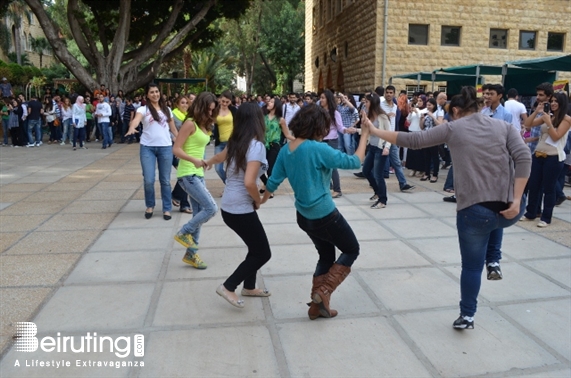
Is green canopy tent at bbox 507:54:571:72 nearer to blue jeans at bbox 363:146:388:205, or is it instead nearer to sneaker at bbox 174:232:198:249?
blue jeans at bbox 363:146:388:205

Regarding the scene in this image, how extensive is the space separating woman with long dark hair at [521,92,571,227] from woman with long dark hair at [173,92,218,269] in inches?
159

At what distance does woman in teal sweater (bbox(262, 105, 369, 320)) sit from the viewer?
3.40 m

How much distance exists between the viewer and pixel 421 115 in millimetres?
10648

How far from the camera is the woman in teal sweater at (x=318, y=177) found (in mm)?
3396

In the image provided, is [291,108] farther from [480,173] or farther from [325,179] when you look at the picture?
[480,173]

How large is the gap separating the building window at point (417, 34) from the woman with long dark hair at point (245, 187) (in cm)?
1926

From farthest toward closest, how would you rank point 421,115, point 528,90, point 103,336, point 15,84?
point 15,84 < point 528,90 < point 421,115 < point 103,336

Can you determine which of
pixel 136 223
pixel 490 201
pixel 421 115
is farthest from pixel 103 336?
pixel 421 115

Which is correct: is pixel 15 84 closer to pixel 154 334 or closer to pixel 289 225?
pixel 289 225

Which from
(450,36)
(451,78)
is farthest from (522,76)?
(450,36)

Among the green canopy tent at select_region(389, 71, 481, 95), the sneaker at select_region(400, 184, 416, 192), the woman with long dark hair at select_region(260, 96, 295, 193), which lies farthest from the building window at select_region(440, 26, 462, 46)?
the woman with long dark hair at select_region(260, 96, 295, 193)

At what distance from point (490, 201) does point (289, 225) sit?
3.59 metres

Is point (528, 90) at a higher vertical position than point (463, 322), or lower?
higher

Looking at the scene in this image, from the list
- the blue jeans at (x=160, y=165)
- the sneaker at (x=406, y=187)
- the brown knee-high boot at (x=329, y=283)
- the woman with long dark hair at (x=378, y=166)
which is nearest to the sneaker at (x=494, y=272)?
the brown knee-high boot at (x=329, y=283)
